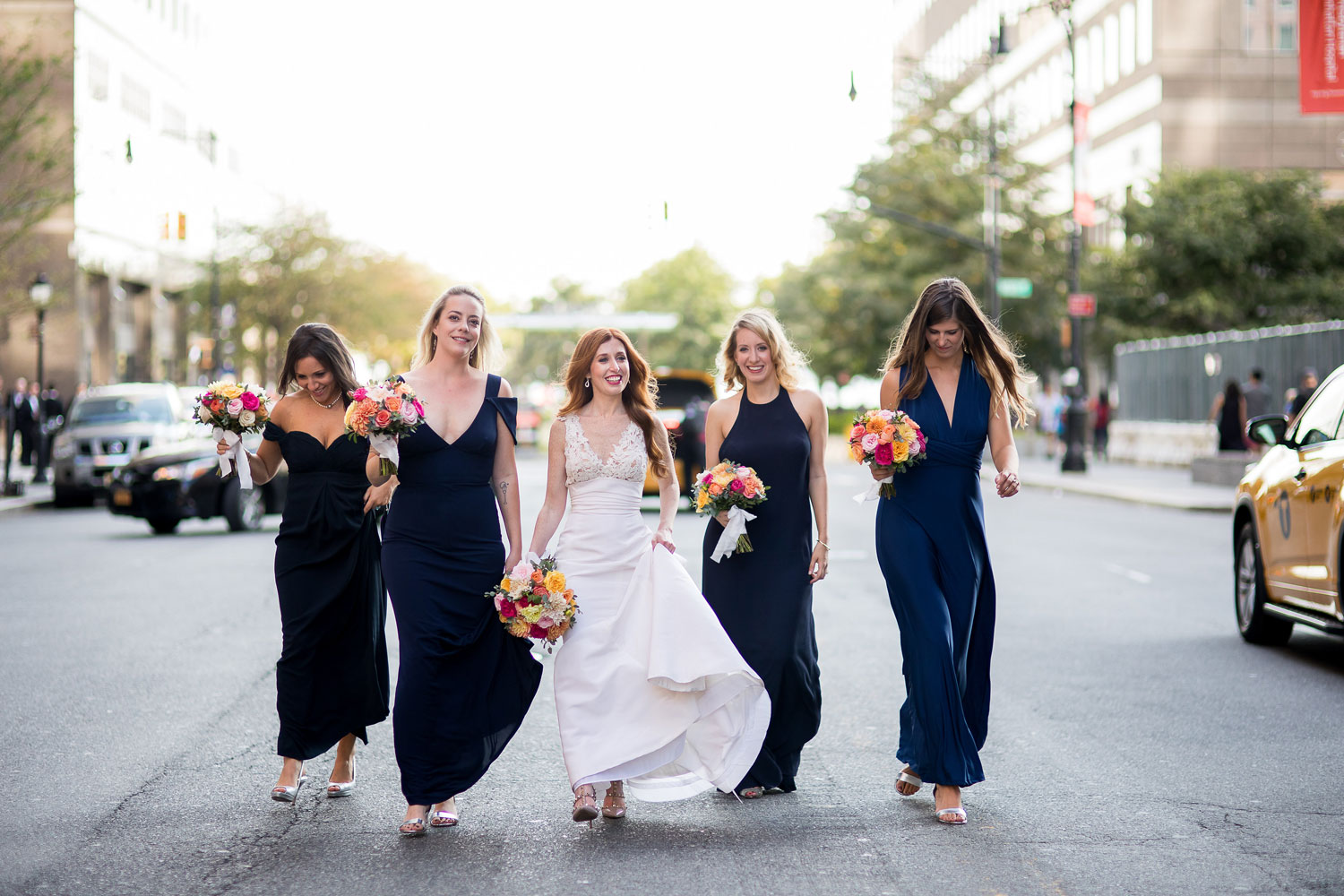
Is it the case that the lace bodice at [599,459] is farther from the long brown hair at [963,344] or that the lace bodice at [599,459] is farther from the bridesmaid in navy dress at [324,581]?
the long brown hair at [963,344]

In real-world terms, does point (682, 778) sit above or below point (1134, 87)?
below

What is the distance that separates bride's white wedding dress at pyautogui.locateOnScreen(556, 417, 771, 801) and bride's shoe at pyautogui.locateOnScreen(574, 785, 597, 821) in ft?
0.13

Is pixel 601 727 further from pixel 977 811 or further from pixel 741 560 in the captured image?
pixel 977 811

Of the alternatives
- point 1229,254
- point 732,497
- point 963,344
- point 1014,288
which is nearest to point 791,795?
point 732,497

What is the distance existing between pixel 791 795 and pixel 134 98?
52.3 meters

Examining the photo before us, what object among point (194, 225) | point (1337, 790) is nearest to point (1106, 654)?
point (1337, 790)

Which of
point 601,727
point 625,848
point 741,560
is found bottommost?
point 625,848

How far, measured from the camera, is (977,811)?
595cm

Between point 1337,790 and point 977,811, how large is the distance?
60.9 inches

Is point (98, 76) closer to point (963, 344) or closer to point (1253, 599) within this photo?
point (1253, 599)

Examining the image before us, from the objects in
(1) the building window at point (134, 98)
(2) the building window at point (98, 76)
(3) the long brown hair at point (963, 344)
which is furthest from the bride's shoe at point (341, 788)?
(1) the building window at point (134, 98)

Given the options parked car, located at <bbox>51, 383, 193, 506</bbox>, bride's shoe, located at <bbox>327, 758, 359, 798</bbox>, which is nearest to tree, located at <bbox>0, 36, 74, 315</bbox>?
parked car, located at <bbox>51, 383, 193, 506</bbox>

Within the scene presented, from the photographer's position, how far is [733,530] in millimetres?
6105

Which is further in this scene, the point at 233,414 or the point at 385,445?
the point at 233,414
